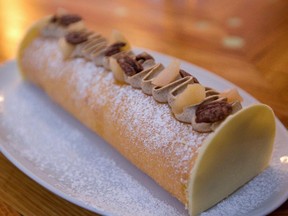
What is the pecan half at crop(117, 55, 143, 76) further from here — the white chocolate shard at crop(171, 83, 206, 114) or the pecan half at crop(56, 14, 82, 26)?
the pecan half at crop(56, 14, 82, 26)

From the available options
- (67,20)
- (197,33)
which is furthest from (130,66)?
(197,33)

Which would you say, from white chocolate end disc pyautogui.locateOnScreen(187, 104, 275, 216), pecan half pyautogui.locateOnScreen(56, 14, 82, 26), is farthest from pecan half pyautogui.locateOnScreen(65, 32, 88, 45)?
white chocolate end disc pyautogui.locateOnScreen(187, 104, 275, 216)

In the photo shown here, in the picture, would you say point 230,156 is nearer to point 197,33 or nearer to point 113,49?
point 113,49

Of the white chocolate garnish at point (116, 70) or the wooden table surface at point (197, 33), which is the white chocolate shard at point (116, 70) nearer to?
the white chocolate garnish at point (116, 70)

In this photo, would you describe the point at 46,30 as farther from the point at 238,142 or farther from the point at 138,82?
the point at 238,142

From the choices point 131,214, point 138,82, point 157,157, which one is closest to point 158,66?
point 138,82

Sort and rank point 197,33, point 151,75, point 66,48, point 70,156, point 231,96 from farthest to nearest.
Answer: point 197,33, point 66,48, point 70,156, point 151,75, point 231,96
